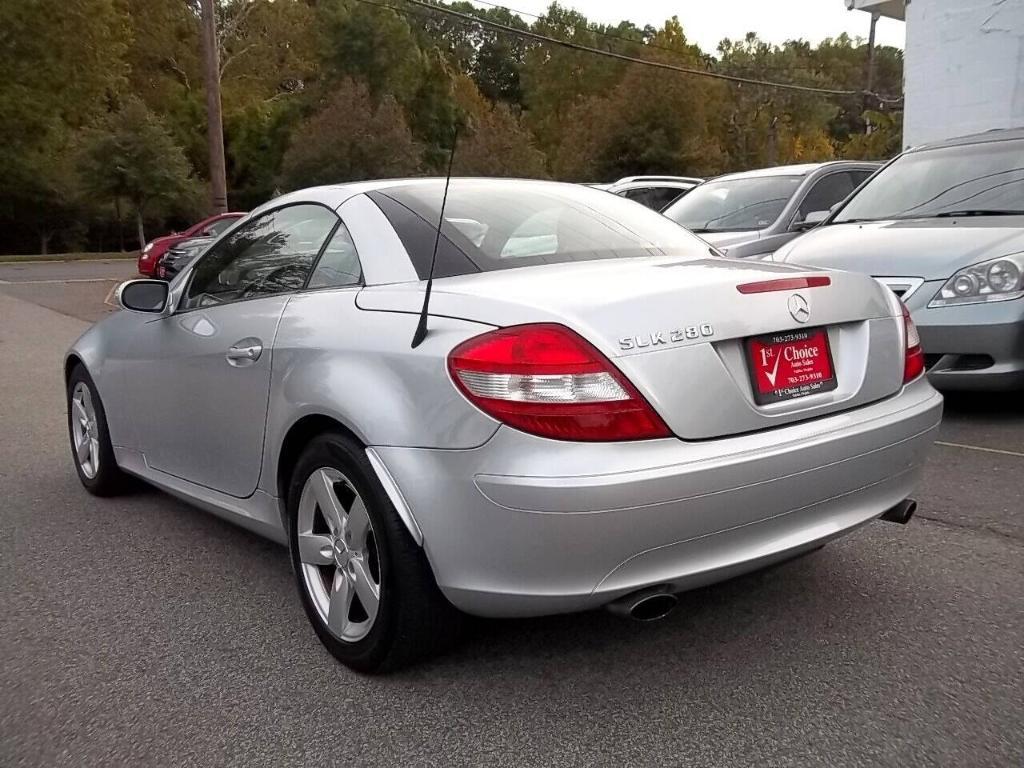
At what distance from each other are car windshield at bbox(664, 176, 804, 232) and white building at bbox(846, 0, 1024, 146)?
23.6ft

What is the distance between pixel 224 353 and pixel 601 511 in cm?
180

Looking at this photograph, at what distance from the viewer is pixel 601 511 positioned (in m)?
2.59

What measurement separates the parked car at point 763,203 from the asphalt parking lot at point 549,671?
188 inches

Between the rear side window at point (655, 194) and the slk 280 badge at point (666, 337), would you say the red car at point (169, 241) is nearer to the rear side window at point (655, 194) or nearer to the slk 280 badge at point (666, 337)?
the rear side window at point (655, 194)

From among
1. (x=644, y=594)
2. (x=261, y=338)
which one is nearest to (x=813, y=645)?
(x=644, y=594)

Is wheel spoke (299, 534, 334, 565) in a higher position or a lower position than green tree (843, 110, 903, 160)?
lower

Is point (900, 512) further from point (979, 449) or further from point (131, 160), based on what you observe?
point (131, 160)

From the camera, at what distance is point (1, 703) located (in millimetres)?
3018

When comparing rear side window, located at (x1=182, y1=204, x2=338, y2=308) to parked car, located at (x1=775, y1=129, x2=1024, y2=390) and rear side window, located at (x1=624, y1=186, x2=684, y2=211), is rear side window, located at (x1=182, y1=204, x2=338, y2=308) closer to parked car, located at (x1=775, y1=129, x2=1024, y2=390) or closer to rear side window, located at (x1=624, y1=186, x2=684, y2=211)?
parked car, located at (x1=775, y1=129, x2=1024, y2=390)

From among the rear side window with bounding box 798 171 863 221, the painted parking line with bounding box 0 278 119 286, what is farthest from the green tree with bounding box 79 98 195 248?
the rear side window with bounding box 798 171 863 221

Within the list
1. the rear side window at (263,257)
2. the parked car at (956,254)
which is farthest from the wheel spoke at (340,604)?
the parked car at (956,254)

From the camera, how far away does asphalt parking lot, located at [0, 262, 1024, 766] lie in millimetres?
2686

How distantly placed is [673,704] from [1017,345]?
3.94 meters

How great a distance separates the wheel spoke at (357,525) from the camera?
Result: 9.95 ft
